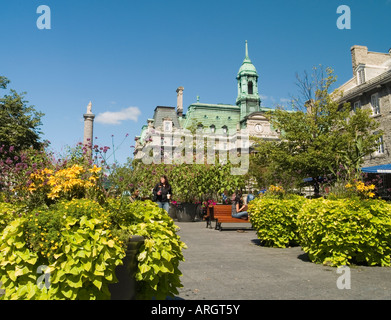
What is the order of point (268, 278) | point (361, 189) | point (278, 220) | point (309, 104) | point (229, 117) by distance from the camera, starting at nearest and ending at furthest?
point (268, 278) → point (361, 189) → point (278, 220) → point (309, 104) → point (229, 117)

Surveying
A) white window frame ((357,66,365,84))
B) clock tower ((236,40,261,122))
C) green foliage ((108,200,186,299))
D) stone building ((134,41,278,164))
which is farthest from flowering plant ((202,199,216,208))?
clock tower ((236,40,261,122))

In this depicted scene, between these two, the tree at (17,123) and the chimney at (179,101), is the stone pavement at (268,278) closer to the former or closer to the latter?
the tree at (17,123)

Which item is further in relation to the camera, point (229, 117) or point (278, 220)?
point (229, 117)

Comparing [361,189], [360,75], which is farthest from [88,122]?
[361,189]

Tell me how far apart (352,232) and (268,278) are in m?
2.08

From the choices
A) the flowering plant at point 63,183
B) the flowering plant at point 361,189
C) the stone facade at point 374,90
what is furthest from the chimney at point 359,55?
the flowering plant at point 63,183

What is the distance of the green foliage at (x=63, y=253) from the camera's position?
9.92ft

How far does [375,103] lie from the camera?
99.1 feet

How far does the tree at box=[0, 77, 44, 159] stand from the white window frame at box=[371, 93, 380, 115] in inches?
1181

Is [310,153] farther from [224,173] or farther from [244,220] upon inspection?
[244,220]

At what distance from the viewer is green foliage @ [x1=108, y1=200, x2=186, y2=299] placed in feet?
11.4

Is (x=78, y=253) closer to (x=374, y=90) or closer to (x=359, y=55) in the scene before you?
(x=374, y=90)

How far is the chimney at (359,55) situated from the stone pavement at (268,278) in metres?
33.7

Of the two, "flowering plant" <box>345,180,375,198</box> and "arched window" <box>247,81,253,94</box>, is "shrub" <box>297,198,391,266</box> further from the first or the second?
"arched window" <box>247,81,253,94</box>
